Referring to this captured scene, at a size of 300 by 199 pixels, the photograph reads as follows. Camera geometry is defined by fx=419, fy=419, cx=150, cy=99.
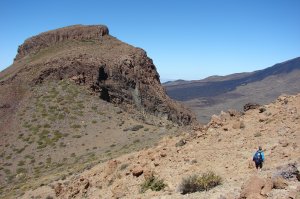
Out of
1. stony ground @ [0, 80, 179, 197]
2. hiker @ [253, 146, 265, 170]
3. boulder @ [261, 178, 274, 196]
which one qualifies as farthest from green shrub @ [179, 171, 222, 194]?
stony ground @ [0, 80, 179, 197]

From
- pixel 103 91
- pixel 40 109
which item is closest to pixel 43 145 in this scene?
pixel 40 109

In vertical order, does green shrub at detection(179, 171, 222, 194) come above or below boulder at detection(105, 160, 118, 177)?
above

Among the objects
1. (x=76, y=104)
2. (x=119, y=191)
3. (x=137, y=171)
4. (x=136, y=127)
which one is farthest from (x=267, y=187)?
(x=76, y=104)

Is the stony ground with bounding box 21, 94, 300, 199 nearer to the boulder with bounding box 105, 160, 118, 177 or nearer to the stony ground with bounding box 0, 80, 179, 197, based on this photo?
the boulder with bounding box 105, 160, 118, 177

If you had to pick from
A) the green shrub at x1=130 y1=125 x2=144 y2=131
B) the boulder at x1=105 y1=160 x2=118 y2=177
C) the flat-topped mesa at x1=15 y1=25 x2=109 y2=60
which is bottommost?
the green shrub at x1=130 y1=125 x2=144 y2=131

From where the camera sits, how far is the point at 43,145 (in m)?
42.8

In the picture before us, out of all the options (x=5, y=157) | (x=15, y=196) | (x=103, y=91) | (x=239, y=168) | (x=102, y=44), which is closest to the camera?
(x=239, y=168)

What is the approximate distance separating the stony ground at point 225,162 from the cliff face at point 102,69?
34767mm

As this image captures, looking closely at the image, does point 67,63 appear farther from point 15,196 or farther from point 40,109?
point 15,196

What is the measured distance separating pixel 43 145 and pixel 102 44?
2635 centimetres

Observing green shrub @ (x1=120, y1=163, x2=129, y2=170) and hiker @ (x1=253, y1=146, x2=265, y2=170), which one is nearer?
hiker @ (x1=253, y1=146, x2=265, y2=170)

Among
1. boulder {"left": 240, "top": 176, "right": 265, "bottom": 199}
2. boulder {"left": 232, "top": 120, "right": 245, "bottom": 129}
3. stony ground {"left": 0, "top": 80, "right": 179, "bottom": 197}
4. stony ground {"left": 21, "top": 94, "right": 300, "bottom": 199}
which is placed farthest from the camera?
stony ground {"left": 0, "top": 80, "right": 179, "bottom": 197}

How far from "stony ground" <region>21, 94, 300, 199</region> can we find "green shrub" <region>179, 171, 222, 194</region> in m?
0.29

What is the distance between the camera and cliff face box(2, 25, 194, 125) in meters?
56.3
